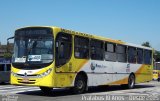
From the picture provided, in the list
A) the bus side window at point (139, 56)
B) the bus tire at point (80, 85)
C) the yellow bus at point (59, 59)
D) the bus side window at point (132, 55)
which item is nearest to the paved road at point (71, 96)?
the bus tire at point (80, 85)

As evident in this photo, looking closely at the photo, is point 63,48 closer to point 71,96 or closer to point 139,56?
point 71,96

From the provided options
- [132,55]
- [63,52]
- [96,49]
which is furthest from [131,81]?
[63,52]

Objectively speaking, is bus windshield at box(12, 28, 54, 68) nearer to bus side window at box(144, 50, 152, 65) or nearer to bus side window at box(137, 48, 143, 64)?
bus side window at box(137, 48, 143, 64)

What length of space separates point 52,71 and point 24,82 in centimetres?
145

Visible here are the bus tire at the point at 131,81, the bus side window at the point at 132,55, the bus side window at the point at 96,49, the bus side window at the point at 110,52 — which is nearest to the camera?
the bus side window at the point at 96,49

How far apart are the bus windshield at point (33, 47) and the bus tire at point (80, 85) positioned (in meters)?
2.47

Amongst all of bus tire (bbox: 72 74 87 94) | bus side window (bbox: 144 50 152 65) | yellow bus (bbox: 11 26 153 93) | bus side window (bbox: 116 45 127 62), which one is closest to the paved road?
bus tire (bbox: 72 74 87 94)

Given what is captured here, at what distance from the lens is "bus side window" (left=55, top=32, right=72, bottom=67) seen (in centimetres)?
1670

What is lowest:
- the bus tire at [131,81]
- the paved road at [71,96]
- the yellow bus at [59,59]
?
the paved road at [71,96]

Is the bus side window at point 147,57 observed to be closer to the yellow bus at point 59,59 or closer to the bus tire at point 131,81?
the bus tire at point 131,81

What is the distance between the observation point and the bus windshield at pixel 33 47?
16500 mm

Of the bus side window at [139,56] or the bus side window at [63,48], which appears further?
the bus side window at [139,56]

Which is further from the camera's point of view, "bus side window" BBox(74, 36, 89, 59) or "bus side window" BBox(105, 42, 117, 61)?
"bus side window" BBox(105, 42, 117, 61)

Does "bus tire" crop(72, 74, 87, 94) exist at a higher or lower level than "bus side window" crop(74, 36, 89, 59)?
lower
